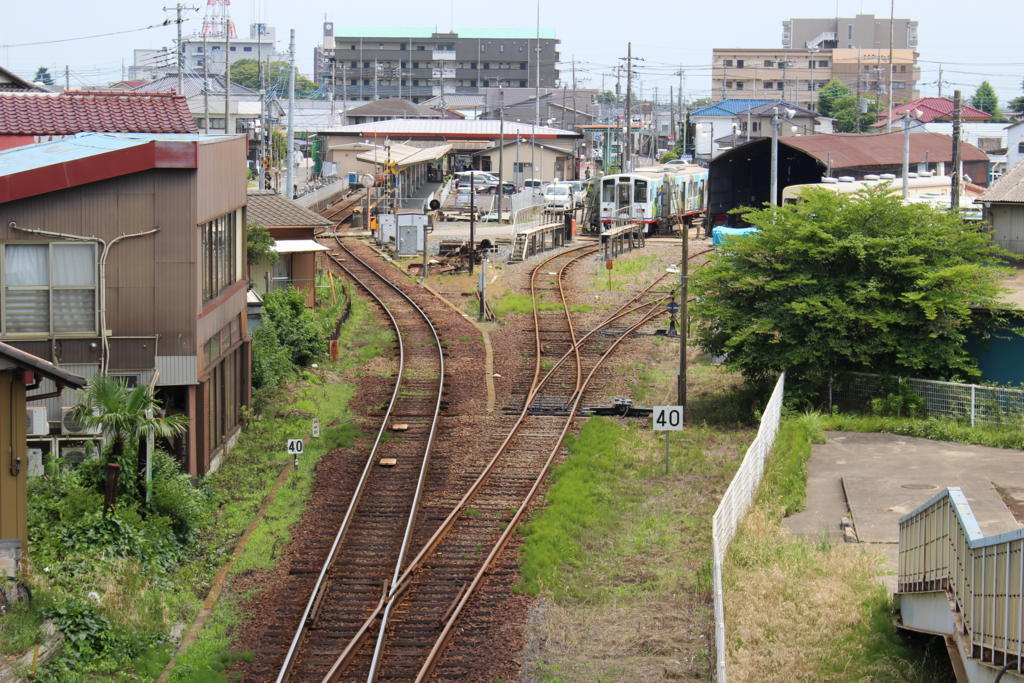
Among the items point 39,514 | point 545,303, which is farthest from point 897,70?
point 39,514

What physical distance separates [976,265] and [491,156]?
52667 mm

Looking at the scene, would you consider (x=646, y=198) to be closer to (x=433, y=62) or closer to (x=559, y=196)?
(x=559, y=196)

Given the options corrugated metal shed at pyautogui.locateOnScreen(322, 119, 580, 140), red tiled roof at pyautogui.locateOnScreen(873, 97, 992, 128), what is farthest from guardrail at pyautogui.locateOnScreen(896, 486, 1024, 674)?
red tiled roof at pyautogui.locateOnScreen(873, 97, 992, 128)

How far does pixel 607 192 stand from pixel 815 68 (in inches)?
3439

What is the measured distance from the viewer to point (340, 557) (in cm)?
1514

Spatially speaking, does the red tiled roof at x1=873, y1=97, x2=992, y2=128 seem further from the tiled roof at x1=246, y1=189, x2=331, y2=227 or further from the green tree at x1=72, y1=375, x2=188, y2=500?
the green tree at x1=72, y1=375, x2=188, y2=500

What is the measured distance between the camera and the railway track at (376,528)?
12859 mm

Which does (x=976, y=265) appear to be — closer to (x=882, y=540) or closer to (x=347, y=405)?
(x=882, y=540)

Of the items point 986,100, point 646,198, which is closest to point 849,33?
point 986,100

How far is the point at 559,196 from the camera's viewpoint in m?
56.1

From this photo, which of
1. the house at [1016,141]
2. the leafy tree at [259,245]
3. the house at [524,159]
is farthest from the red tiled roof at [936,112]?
the leafy tree at [259,245]

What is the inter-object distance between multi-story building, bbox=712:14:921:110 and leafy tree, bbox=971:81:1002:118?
1083 cm

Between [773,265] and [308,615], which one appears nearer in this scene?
[308,615]

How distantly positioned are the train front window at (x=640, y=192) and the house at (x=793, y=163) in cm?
300
